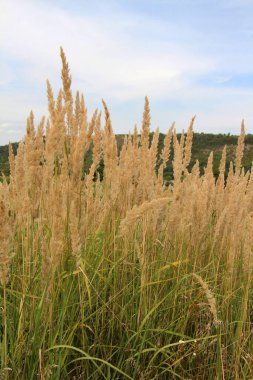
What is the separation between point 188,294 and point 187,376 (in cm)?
47

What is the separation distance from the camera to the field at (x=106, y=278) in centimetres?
185

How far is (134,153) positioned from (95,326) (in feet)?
4.06

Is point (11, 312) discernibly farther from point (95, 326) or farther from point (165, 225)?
point (165, 225)

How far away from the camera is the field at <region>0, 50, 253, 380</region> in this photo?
1846mm

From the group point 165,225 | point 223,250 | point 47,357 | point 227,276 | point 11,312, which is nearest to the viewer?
point 47,357

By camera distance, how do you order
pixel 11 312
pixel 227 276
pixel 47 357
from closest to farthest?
1. pixel 47 357
2. pixel 11 312
3. pixel 227 276

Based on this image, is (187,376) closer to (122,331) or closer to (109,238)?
(122,331)

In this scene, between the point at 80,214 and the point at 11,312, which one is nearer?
the point at 11,312

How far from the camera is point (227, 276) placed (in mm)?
2572

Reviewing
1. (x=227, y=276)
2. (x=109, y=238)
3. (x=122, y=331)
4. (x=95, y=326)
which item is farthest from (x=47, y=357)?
(x=227, y=276)

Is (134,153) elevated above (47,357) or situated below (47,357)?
above

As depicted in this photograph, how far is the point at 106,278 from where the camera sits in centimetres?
241

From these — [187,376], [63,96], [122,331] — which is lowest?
[187,376]

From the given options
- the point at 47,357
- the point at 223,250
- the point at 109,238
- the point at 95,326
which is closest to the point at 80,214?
the point at 109,238
